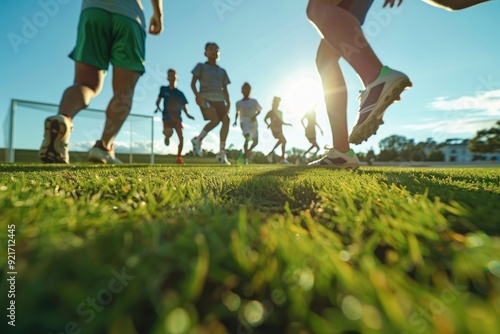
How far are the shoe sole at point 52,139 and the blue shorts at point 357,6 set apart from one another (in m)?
2.97

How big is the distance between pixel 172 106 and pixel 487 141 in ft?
154

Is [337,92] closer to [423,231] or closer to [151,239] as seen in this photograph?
[423,231]

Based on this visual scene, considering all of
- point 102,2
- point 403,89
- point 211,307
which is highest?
point 102,2

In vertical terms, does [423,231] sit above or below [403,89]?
below

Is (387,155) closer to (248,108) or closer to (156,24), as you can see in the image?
(248,108)

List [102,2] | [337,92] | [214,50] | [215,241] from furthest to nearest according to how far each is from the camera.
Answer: [214,50] < [102,2] < [337,92] < [215,241]

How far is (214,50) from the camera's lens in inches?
332

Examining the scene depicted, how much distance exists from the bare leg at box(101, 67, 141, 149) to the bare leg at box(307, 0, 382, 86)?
236 cm

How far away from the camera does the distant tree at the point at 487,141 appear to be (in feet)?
131

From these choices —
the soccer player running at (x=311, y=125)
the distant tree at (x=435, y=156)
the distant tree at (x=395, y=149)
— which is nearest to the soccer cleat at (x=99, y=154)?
the soccer player running at (x=311, y=125)

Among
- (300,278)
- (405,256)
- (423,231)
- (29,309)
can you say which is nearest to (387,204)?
(423,231)

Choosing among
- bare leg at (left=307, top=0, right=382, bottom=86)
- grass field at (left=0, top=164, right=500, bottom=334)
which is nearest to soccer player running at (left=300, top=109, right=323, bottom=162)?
bare leg at (left=307, top=0, right=382, bottom=86)

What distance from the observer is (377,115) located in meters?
2.42

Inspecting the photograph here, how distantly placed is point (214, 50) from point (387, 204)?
8.32 metres
